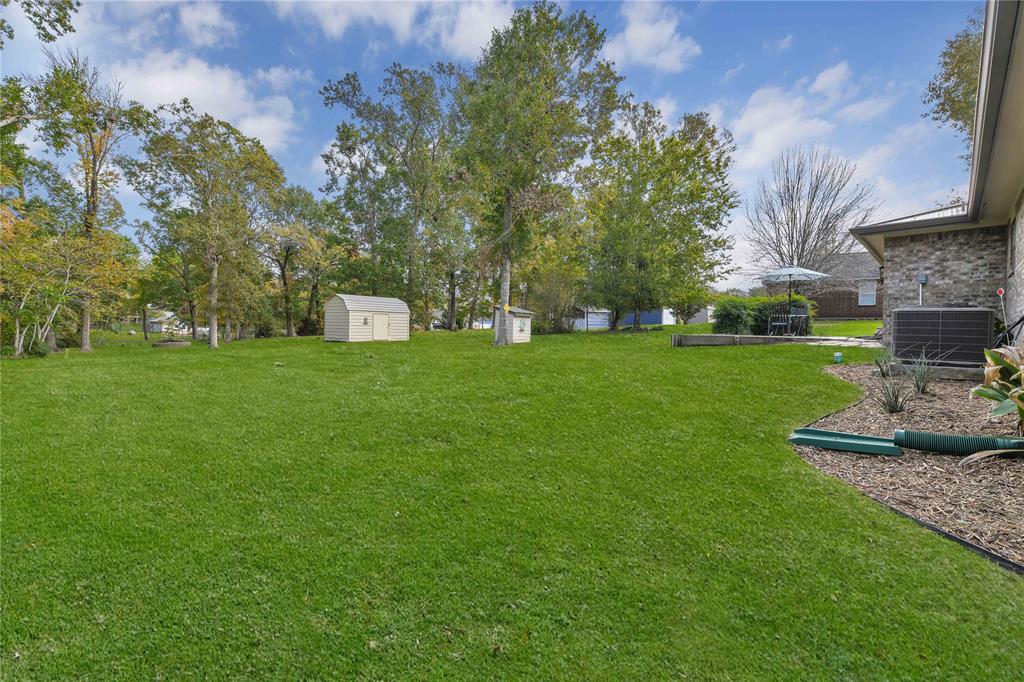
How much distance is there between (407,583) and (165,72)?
37.5ft

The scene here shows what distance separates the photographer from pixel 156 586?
1.99 metres

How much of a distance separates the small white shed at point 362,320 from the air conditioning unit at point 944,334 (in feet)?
41.1

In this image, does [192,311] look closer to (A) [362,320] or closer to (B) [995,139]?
(A) [362,320]

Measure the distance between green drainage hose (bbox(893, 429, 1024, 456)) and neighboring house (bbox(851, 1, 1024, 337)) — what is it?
285 centimetres

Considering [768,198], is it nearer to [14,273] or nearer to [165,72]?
[165,72]

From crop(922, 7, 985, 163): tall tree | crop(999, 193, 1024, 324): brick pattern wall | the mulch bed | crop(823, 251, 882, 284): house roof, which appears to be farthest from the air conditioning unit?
crop(823, 251, 882, 284): house roof

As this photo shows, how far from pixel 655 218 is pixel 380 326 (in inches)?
432

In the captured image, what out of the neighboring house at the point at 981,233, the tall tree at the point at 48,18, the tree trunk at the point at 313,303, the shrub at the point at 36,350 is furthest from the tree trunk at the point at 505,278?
the tree trunk at the point at 313,303

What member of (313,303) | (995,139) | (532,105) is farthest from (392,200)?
(995,139)

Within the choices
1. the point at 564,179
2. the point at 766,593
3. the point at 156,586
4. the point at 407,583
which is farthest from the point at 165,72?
the point at 766,593

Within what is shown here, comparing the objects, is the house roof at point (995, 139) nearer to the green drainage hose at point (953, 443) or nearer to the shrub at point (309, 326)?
the green drainage hose at point (953, 443)

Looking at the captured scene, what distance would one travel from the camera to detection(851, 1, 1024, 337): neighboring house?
12.2 ft

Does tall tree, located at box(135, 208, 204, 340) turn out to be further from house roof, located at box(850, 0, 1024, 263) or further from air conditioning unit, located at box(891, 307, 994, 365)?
air conditioning unit, located at box(891, 307, 994, 365)

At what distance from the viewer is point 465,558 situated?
2.21m
